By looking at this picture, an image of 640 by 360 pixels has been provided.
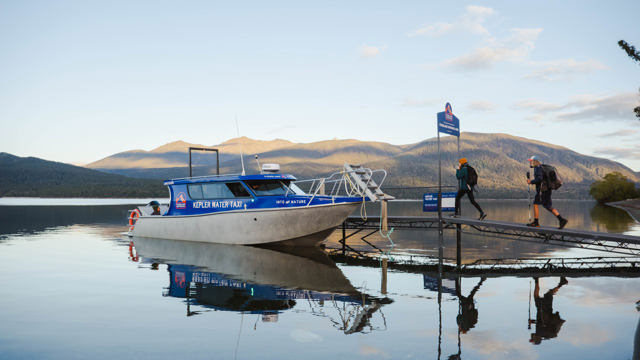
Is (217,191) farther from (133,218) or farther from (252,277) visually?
(252,277)

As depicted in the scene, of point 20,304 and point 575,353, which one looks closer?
point 575,353

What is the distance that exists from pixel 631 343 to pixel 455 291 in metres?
4.61

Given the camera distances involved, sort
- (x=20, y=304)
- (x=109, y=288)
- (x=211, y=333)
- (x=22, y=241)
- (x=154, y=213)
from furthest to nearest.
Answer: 1. (x=154, y=213)
2. (x=22, y=241)
3. (x=109, y=288)
4. (x=20, y=304)
5. (x=211, y=333)

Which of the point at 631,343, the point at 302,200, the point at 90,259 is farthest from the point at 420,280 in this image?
the point at 90,259

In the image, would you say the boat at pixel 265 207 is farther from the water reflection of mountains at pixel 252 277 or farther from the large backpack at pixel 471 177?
the large backpack at pixel 471 177

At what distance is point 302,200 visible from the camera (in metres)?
20.7

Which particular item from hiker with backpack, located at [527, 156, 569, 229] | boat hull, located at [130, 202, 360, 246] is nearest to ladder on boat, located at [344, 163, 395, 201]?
boat hull, located at [130, 202, 360, 246]

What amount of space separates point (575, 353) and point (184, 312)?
7101mm

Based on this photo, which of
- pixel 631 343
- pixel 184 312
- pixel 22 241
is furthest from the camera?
pixel 22 241

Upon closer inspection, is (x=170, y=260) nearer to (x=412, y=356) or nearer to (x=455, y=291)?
(x=455, y=291)

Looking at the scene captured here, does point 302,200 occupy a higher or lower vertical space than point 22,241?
higher

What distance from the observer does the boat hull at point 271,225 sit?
20.5 metres

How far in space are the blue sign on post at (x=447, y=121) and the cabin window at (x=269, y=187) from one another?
686cm

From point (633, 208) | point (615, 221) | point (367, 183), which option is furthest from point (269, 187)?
point (633, 208)
